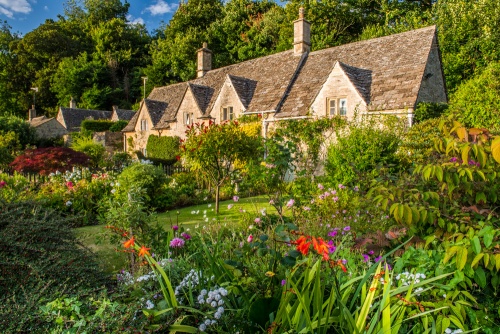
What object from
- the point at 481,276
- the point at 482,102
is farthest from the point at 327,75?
the point at 481,276

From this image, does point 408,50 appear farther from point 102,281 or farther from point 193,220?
point 102,281

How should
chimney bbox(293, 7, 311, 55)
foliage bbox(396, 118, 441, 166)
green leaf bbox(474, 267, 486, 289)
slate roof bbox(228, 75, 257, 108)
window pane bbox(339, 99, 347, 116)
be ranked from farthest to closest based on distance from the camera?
chimney bbox(293, 7, 311, 55) → slate roof bbox(228, 75, 257, 108) → window pane bbox(339, 99, 347, 116) → foliage bbox(396, 118, 441, 166) → green leaf bbox(474, 267, 486, 289)

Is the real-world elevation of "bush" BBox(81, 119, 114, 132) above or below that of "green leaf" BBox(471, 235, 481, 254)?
above

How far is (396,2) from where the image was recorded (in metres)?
33.2

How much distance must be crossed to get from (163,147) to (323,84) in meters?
14.3

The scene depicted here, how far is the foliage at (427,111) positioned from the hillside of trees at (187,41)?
0.90m

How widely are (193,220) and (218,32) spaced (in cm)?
3896

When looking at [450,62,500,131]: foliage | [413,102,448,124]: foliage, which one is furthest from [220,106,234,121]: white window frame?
[450,62,500,131]: foliage

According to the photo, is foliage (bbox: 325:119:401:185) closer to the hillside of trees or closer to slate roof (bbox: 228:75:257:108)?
the hillside of trees

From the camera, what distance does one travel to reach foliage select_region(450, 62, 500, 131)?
43.8 feet

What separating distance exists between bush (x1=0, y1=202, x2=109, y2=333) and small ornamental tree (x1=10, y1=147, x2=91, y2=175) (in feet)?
36.2

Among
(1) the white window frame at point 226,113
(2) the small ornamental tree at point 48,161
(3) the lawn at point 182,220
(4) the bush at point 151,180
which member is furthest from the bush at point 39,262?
(1) the white window frame at point 226,113

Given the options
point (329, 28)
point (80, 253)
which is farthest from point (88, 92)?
point (80, 253)

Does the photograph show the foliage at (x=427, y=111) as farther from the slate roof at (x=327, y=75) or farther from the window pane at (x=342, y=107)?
the window pane at (x=342, y=107)
